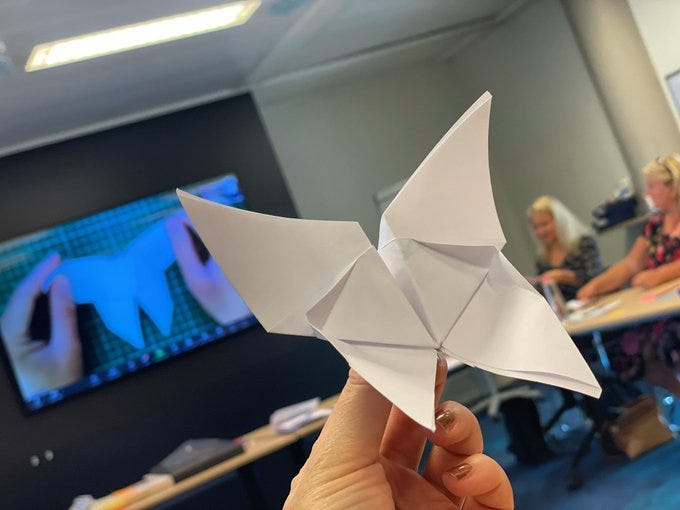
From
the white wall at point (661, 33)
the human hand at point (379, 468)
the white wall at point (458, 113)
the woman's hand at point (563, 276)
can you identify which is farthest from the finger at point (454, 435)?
the white wall at point (458, 113)

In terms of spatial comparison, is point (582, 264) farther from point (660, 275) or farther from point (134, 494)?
point (134, 494)

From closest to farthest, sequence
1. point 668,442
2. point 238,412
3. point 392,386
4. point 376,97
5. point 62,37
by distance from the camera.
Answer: point 392,386 → point 62,37 → point 668,442 → point 238,412 → point 376,97

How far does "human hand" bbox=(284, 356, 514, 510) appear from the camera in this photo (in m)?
0.60

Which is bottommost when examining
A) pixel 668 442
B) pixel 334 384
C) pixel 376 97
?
pixel 668 442

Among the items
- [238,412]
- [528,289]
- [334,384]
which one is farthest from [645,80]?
[528,289]

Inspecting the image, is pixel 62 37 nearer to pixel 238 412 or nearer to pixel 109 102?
pixel 109 102

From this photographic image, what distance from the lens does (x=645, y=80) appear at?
208 inches

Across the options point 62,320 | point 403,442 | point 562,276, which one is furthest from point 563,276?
point 403,442

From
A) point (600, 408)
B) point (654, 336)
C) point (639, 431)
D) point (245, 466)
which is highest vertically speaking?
point (245, 466)

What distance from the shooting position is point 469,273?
66 cm

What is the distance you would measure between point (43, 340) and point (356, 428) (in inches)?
178

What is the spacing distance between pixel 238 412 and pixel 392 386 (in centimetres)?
480

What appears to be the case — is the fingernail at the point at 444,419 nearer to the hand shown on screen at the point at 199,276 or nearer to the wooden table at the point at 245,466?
the wooden table at the point at 245,466

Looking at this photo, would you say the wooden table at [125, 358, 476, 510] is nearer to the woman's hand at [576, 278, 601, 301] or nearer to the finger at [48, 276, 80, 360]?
the woman's hand at [576, 278, 601, 301]
